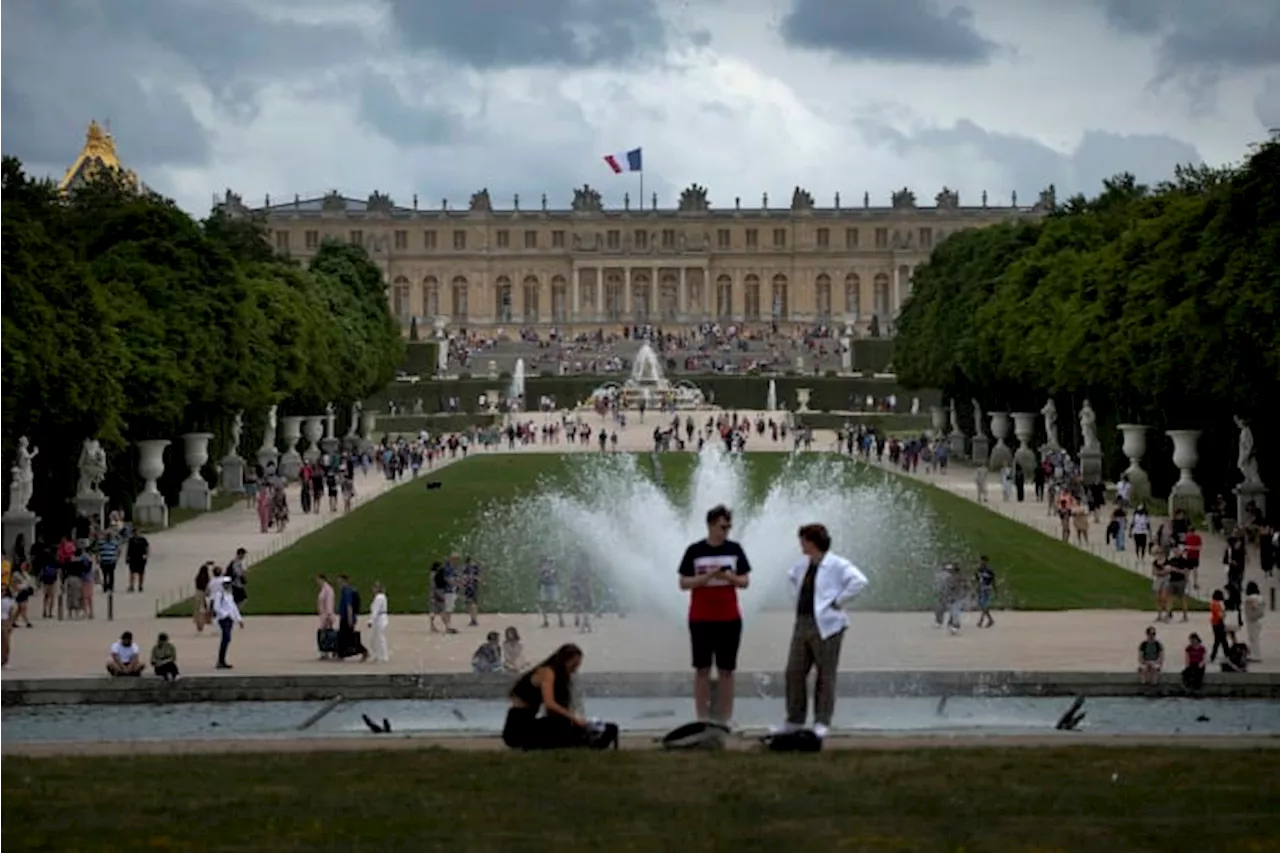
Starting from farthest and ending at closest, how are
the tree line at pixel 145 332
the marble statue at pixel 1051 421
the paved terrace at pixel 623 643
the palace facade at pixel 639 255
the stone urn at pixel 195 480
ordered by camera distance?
the palace facade at pixel 639 255
the marble statue at pixel 1051 421
the stone urn at pixel 195 480
the tree line at pixel 145 332
the paved terrace at pixel 623 643

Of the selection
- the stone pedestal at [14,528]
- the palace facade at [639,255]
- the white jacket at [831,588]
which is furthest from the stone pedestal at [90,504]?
the palace facade at [639,255]

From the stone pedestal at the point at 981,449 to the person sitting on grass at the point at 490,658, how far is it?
48.1m

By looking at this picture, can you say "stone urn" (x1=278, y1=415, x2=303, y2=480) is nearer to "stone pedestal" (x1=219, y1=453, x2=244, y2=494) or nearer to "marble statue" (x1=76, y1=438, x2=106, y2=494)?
"stone pedestal" (x1=219, y1=453, x2=244, y2=494)

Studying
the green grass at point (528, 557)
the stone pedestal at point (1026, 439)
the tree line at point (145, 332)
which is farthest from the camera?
the stone pedestal at point (1026, 439)

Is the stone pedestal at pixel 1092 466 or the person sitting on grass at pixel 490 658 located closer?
the person sitting on grass at pixel 490 658

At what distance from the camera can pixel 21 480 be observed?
39.7 metres

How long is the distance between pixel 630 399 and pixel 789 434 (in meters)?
23.9

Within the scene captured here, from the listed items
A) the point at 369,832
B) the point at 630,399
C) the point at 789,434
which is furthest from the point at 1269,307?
the point at 630,399

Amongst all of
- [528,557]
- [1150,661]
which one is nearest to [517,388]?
[528,557]

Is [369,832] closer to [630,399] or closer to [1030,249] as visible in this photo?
[1030,249]

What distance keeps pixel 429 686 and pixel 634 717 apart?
4.34m

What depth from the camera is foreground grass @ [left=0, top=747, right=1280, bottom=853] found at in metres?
13.2

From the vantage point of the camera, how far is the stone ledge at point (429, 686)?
23152 millimetres

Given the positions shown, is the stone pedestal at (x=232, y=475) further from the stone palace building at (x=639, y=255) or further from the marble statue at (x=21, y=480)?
the stone palace building at (x=639, y=255)
